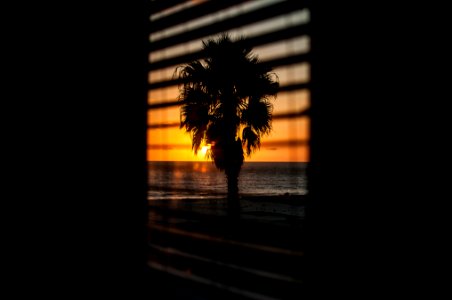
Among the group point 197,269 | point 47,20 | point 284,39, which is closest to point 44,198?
point 47,20

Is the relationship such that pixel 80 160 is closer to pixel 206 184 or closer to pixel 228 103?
pixel 228 103

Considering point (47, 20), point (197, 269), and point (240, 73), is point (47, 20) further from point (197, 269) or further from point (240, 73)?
point (240, 73)

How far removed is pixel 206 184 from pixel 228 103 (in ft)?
97.4

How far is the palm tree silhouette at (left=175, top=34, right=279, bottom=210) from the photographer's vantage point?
8961 mm

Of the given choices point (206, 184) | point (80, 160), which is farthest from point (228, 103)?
point (206, 184)

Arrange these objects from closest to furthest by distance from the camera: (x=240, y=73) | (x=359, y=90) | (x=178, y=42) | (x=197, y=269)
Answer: (x=359, y=90), (x=178, y=42), (x=197, y=269), (x=240, y=73)

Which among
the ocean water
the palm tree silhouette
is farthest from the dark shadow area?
the palm tree silhouette

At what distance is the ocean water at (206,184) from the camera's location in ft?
5.67

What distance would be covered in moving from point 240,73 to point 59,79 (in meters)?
7.42

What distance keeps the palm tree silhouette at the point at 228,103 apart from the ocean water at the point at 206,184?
1.00m

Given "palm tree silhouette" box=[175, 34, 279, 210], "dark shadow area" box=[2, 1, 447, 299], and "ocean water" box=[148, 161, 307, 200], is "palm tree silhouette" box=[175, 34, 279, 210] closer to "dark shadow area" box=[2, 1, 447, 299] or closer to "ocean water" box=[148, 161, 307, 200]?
"ocean water" box=[148, 161, 307, 200]

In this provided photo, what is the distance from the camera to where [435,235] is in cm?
94

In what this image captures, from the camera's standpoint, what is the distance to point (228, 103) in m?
9.18

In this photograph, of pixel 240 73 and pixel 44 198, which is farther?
pixel 240 73
